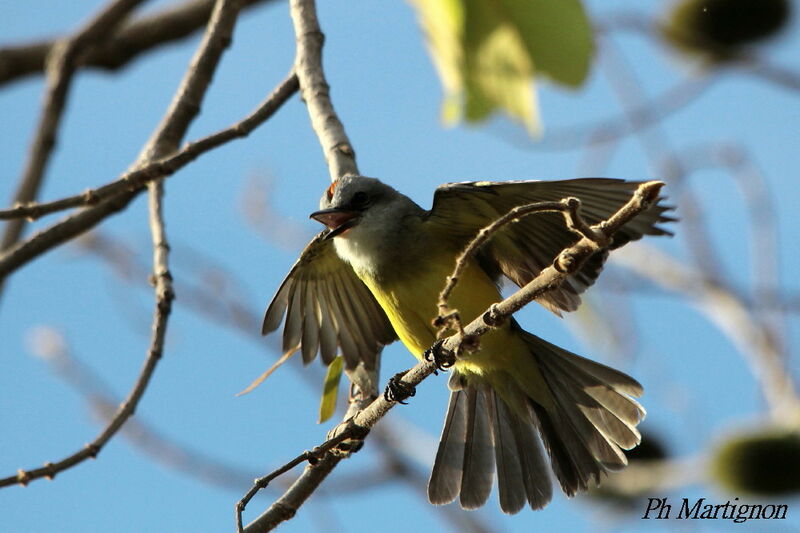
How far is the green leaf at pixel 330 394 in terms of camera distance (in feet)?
10.8

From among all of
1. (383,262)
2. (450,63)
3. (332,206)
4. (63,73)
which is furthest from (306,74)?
(63,73)

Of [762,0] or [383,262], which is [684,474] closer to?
[762,0]

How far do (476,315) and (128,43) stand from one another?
137 inches

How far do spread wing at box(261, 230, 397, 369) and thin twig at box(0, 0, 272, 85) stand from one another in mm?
2225

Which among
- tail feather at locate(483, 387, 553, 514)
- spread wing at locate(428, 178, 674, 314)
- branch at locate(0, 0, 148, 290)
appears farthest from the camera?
branch at locate(0, 0, 148, 290)

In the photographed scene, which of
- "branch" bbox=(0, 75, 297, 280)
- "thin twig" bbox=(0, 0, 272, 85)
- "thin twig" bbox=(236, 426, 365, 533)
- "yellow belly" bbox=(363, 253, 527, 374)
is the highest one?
"thin twig" bbox=(0, 0, 272, 85)

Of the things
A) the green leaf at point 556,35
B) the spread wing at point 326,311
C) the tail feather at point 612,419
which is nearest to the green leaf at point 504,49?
the green leaf at point 556,35

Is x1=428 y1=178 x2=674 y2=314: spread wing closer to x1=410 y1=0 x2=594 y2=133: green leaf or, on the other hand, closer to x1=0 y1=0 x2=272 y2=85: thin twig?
x1=410 y1=0 x2=594 y2=133: green leaf

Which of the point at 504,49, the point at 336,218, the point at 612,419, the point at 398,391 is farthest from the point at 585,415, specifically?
the point at 504,49

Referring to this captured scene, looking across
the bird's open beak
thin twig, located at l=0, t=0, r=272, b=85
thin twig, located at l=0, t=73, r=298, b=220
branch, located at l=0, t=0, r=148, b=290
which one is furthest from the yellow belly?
thin twig, located at l=0, t=0, r=272, b=85

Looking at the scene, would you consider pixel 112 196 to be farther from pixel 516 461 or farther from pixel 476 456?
pixel 516 461

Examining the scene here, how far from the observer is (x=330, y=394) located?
3.32 m

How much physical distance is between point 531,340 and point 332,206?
0.92m

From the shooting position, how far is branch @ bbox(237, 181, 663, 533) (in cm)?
185
